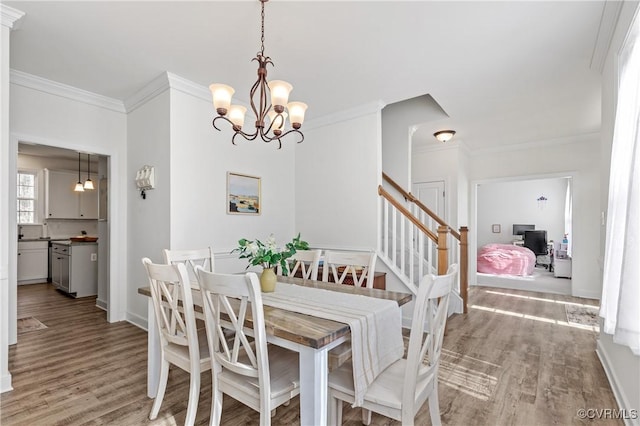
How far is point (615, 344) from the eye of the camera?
226cm

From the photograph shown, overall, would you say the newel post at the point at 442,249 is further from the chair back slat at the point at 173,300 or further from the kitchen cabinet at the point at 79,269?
the kitchen cabinet at the point at 79,269

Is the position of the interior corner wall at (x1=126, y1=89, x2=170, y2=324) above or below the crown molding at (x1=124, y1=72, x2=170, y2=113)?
below

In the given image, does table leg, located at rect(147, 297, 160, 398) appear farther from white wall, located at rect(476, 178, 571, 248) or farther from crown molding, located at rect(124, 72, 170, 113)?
white wall, located at rect(476, 178, 571, 248)

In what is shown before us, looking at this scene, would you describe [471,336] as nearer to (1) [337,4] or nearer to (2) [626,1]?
(2) [626,1]

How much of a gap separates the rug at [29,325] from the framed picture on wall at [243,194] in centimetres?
247

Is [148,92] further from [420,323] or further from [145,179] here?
[420,323]

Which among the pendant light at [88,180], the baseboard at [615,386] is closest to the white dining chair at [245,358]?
the baseboard at [615,386]

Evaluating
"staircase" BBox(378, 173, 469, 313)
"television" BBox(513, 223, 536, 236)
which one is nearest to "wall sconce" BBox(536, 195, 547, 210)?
"television" BBox(513, 223, 536, 236)

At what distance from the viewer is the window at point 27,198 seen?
6.36 m

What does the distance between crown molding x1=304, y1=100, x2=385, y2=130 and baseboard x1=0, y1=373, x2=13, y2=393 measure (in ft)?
13.1

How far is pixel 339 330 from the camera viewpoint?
1410 mm

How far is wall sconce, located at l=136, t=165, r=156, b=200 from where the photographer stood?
3.51 metres

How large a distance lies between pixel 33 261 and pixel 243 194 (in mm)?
5127

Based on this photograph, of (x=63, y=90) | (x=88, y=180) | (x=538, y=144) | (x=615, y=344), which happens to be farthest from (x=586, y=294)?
(x=88, y=180)
